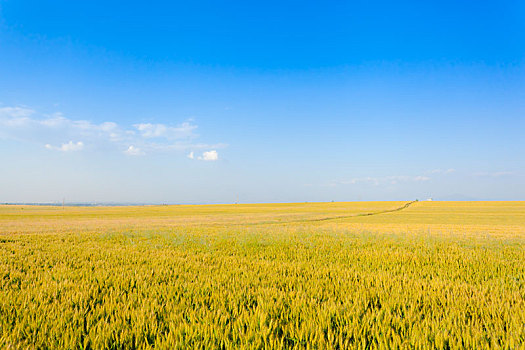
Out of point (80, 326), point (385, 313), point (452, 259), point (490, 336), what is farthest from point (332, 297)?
point (452, 259)

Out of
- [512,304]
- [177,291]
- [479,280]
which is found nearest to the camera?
[512,304]

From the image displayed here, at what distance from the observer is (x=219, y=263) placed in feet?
27.0

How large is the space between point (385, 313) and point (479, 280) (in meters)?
4.32

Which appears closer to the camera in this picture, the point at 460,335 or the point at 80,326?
the point at 460,335

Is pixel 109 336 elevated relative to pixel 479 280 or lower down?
elevated

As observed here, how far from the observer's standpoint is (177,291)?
548 cm

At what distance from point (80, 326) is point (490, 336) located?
18.1 ft

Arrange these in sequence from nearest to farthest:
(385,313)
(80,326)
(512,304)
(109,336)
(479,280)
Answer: (109,336) < (80,326) < (385,313) < (512,304) < (479,280)

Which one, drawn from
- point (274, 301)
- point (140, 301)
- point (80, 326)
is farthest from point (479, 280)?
point (80, 326)

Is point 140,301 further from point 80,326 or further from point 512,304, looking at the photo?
point 512,304

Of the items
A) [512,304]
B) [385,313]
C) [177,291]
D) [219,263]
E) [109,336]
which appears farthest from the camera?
[219,263]

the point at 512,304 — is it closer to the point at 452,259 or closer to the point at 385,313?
the point at 385,313

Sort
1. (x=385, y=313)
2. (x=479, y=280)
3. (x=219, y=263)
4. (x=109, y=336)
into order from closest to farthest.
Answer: (x=109, y=336) → (x=385, y=313) → (x=479, y=280) → (x=219, y=263)

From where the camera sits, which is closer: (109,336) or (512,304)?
(109,336)
